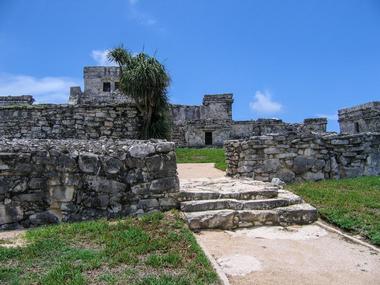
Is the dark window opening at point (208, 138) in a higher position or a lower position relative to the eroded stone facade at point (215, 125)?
lower

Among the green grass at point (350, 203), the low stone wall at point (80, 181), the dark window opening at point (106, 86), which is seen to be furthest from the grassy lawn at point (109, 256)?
the dark window opening at point (106, 86)

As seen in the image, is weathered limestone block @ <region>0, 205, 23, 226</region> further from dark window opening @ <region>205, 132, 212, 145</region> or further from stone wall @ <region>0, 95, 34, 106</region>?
stone wall @ <region>0, 95, 34, 106</region>

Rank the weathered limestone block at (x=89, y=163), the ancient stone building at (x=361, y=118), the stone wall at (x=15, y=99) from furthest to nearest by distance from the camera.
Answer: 1. the stone wall at (x=15, y=99)
2. the ancient stone building at (x=361, y=118)
3. the weathered limestone block at (x=89, y=163)

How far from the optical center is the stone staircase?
18.6 feet

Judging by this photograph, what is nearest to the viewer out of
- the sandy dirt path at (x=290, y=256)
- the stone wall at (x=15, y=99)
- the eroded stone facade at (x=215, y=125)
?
the sandy dirt path at (x=290, y=256)

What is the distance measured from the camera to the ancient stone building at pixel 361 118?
21938 millimetres

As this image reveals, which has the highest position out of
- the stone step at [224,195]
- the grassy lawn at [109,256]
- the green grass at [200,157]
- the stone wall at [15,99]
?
the stone wall at [15,99]

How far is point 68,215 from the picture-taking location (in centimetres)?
576

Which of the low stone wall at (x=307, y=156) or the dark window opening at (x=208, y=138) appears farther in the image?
the dark window opening at (x=208, y=138)

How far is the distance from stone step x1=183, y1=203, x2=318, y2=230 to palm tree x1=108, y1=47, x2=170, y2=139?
5.63 metres

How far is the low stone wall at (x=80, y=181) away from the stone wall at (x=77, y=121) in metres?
4.82

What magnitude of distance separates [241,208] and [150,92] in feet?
20.5

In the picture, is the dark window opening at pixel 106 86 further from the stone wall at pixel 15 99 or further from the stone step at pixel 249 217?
the stone step at pixel 249 217

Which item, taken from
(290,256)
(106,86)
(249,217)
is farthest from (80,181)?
(106,86)
